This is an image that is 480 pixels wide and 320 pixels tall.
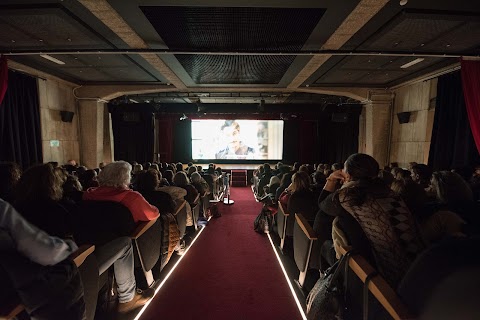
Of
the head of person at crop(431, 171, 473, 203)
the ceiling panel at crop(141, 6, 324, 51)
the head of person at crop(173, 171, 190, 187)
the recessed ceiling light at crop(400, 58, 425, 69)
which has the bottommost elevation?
the head of person at crop(173, 171, 190, 187)

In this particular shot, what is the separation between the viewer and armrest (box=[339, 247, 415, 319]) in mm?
1130

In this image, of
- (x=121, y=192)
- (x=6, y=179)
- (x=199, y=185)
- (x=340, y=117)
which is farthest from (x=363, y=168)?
(x=340, y=117)

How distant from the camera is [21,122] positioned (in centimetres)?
611

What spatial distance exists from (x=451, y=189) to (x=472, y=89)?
10.3 ft

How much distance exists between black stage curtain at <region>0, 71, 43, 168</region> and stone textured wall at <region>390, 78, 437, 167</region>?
9.67 m

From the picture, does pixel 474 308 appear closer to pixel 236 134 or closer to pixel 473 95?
pixel 473 95

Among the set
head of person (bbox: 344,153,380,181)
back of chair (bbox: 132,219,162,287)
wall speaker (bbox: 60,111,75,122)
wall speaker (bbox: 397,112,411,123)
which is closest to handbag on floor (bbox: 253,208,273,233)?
back of chair (bbox: 132,219,162,287)

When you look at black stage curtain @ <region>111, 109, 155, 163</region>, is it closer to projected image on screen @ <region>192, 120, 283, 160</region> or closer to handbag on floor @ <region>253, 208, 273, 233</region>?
projected image on screen @ <region>192, 120, 283, 160</region>

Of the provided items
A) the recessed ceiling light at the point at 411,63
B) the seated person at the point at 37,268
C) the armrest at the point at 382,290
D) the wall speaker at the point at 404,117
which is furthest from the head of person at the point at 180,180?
the wall speaker at the point at 404,117

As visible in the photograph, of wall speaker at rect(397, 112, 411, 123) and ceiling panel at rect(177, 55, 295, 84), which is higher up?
ceiling panel at rect(177, 55, 295, 84)

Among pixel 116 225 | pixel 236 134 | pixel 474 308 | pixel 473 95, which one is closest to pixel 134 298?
pixel 116 225

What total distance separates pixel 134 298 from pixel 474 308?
2.40 meters

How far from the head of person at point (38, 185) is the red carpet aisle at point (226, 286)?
1281mm

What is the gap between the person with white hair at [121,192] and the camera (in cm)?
230
